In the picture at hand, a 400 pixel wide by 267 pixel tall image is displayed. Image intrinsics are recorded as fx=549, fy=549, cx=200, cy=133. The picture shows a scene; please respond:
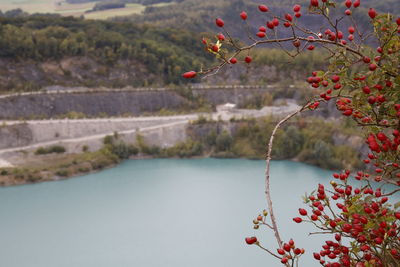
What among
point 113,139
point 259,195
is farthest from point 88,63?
point 259,195

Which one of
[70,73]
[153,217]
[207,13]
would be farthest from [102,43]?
[153,217]

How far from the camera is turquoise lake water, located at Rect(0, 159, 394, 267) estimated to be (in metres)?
18.7

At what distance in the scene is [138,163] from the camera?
114 ft

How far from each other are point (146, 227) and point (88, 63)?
85.2 feet

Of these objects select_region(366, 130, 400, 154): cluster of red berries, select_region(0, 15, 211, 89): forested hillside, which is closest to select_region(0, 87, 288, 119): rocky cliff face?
select_region(0, 15, 211, 89): forested hillside

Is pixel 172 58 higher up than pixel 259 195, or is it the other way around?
pixel 172 58

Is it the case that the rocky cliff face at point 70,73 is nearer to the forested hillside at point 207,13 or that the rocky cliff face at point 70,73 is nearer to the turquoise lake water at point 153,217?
the forested hillside at point 207,13

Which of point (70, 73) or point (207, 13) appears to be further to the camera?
point (207, 13)

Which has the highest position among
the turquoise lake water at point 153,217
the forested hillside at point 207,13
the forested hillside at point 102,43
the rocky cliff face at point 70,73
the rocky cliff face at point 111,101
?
the forested hillside at point 207,13

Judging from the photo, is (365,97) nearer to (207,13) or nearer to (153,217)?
(153,217)

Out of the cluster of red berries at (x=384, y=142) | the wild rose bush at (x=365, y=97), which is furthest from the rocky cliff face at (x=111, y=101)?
the cluster of red berries at (x=384, y=142)

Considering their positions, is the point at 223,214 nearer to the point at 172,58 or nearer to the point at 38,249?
the point at 38,249

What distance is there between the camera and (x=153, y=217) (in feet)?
75.7

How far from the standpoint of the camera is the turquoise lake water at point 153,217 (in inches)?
737
